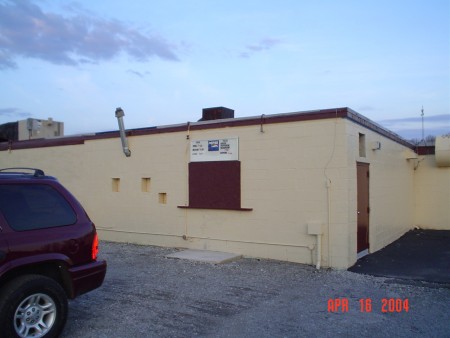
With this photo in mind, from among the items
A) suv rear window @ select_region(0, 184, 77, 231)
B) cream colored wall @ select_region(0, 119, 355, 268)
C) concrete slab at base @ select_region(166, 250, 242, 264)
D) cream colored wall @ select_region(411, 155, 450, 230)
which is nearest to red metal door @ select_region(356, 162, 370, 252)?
cream colored wall @ select_region(0, 119, 355, 268)

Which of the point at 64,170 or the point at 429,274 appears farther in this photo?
the point at 64,170

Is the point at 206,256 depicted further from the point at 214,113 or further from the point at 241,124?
the point at 214,113

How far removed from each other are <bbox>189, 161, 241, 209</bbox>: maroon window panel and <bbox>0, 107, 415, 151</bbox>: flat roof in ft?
3.18

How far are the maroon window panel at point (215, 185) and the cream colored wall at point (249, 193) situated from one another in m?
0.19

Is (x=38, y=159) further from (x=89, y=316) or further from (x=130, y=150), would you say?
(x=89, y=316)

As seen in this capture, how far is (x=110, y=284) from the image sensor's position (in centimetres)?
768

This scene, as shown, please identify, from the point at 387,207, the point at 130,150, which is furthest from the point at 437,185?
the point at 130,150

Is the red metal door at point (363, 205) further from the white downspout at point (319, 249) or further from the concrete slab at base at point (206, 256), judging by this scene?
the concrete slab at base at point (206, 256)

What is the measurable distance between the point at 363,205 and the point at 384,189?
2352mm

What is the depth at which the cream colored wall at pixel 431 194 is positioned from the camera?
1644cm

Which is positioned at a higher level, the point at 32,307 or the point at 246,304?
the point at 32,307

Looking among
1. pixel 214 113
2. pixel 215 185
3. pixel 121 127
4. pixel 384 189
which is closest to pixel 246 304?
pixel 215 185

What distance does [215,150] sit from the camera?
35.4 feet

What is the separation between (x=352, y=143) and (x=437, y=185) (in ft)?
29.7
